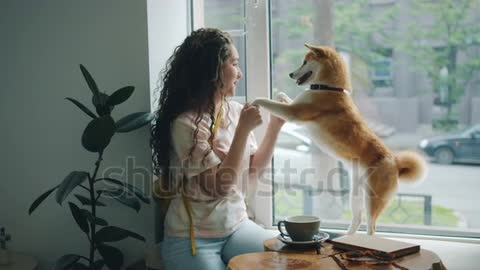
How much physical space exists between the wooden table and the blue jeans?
0.73 feet

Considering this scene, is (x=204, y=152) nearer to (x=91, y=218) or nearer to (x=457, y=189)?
(x=91, y=218)

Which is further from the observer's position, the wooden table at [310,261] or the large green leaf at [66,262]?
the large green leaf at [66,262]

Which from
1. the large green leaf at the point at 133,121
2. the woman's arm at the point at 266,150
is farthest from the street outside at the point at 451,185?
the large green leaf at the point at 133,121

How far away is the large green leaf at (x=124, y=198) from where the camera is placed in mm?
1682

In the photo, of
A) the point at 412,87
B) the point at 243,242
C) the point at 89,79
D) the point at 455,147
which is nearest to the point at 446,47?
the point at 412,87

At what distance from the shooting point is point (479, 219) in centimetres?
178

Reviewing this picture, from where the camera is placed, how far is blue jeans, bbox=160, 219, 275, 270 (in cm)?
158

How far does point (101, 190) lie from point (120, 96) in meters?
0.31

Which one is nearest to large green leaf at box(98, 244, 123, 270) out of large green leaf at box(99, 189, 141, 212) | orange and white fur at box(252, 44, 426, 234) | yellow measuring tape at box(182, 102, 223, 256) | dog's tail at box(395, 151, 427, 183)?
large green leaf at box(99, 189, 141, 212)

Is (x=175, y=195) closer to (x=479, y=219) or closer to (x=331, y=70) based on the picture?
(x=331, y=70)

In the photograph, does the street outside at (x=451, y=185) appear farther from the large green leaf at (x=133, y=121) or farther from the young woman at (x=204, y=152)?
the large green leaf at (x=133, y=121)

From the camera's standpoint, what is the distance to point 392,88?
5.98 ft

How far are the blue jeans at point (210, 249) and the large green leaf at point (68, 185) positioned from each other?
31cm

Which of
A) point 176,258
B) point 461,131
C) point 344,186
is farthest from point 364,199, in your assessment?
point 176,258
